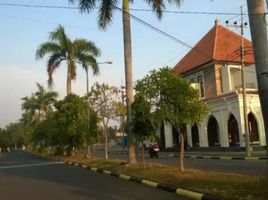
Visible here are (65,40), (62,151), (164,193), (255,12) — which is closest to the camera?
(255,12)

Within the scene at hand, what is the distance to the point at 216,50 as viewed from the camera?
2000 inches

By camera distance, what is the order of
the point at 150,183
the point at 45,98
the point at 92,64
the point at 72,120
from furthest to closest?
the point at 45,98 < the point at 92,64 < the point at 72,120 < the point at 150,183

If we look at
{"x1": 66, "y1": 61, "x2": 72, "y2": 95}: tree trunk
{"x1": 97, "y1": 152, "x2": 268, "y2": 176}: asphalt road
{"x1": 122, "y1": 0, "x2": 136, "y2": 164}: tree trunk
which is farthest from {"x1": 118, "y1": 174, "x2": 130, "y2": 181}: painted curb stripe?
{"x1": 66, "y1": 61, "x2": 72, "y2": 95}: tree trunk

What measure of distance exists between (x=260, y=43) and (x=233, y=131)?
122ft

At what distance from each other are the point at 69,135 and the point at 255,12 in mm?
31223

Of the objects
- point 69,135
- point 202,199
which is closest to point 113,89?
point 69,135

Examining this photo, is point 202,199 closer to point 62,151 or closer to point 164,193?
point 164,193

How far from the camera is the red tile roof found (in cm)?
5038

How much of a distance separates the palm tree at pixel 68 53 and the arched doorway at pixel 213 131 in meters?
14.2

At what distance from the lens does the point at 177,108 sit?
19703 mm

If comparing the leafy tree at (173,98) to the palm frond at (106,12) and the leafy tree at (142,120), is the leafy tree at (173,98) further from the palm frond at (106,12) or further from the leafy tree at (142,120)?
the palm frond at (106,12)

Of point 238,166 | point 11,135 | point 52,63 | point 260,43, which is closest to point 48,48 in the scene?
point 52,63

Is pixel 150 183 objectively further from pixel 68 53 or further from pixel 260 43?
pixel 68 53

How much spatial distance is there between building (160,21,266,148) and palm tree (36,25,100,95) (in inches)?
368
